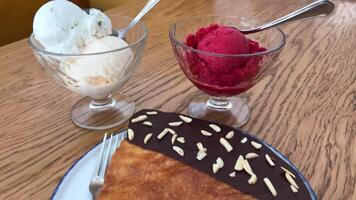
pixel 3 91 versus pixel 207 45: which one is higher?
pixel 207 45

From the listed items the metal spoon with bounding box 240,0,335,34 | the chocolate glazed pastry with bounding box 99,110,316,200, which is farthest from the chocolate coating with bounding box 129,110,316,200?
the metal spoon with bounding box 240,0,335,34

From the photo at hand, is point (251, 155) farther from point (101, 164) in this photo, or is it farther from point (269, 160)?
point (101, 164)

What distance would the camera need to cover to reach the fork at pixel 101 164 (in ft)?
1.50

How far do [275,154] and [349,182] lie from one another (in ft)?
0.39

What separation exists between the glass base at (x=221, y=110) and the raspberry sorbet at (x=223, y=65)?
0.13 ft

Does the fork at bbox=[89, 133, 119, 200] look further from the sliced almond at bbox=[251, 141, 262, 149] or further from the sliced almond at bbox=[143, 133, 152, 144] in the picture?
the sliced almond at bbox=[251, 141, 262, 149]

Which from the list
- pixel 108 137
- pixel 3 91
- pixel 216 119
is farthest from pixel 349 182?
pixel 3 91

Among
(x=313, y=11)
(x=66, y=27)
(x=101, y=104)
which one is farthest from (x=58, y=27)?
(x=313, y=11)

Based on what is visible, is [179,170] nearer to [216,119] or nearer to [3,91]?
[216,119]

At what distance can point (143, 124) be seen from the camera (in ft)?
1.76

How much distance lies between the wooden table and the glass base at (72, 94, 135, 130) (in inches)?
0.6

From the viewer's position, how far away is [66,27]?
628 millimetres

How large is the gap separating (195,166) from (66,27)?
1.12 feet

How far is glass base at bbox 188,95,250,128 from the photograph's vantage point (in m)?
0.65
